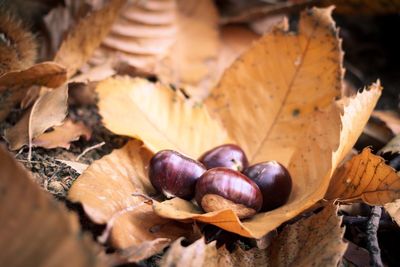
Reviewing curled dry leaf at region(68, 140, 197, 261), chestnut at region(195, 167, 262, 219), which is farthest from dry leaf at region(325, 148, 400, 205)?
curled dry leaf at region(68, 140, 197, 261)

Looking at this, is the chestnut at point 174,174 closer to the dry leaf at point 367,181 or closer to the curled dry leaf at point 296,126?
the curled dry leaf at point 296,126

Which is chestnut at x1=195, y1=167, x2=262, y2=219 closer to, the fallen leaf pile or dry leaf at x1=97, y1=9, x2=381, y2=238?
the fallen leaf pile

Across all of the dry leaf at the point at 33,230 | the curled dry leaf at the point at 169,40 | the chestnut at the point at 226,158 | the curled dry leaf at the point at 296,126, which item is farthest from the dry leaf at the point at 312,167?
the curled dry leaf at the point at 169,40

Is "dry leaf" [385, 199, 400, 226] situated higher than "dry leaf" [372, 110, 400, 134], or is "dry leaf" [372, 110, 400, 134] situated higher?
"dry leaf" [372, 110, 400, 134]

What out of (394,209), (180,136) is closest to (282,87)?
(180,136)

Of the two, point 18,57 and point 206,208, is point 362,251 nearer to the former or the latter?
point 206,208

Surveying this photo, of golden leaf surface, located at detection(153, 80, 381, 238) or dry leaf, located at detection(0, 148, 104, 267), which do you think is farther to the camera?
golden leaf surface, located at detection(153, 80, 381, 238)
